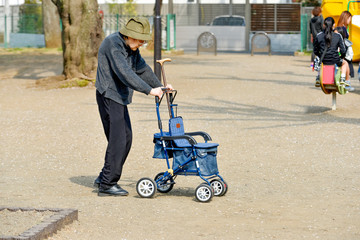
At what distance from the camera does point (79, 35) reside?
57.6ft

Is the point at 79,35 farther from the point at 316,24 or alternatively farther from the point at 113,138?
the point at 113,138

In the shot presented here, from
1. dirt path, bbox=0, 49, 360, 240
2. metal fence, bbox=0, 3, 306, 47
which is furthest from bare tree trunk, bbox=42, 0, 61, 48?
dirt path, bbox=0, 49, 360, 240

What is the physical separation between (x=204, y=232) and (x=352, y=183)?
8.04 feet

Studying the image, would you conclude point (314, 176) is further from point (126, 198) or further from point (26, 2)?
Answer: point (26, 2)

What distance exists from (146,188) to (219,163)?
6.66ft

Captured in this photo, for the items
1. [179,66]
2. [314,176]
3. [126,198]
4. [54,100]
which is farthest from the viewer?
[179,66]

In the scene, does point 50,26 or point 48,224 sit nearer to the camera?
point 48,224

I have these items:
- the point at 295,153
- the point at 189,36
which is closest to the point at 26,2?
the point at 189,36

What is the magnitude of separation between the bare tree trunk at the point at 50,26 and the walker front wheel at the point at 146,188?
26154 mm

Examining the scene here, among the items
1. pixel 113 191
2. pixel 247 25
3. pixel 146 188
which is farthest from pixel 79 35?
pixel 247 25

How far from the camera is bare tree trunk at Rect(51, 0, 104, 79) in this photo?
57.1ft

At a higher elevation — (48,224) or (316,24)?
(316,24)

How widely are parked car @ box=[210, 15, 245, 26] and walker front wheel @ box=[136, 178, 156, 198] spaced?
2950 centimetres

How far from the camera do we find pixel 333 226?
5934 millimetres
